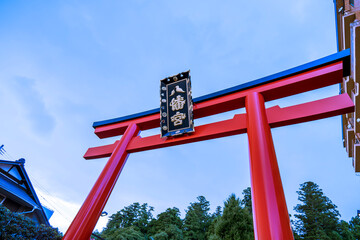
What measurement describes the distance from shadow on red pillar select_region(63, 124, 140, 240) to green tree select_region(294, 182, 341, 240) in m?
19.0

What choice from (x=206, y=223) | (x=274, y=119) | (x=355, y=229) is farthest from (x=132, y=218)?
(x=274, y=119)

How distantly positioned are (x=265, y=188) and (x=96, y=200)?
2.66 meters

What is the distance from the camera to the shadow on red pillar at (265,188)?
170cm

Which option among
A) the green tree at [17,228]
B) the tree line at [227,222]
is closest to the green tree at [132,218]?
the tree line at [227,222]

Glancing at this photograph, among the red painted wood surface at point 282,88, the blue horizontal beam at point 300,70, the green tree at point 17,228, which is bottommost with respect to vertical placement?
the green tree at point 17,228

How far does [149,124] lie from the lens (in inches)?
185

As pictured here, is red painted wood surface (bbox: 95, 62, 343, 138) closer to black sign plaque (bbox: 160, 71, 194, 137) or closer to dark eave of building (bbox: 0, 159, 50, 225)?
black sign plaque (bbox: 160, 71, 194, 137)

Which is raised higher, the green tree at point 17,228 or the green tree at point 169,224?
the green tree at point 169,224

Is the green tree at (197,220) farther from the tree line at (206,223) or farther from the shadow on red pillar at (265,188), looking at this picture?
the shadow on red pillar at (265,188)

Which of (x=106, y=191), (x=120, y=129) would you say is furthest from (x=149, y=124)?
(x=106, y=191)

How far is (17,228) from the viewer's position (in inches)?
214

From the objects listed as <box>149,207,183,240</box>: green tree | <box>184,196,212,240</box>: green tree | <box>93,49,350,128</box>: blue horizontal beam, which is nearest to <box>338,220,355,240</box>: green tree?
<box>184,196,212,240</box>: green tree

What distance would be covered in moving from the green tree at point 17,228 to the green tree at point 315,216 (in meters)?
19.3

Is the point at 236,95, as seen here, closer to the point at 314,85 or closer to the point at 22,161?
the point at 314,85
